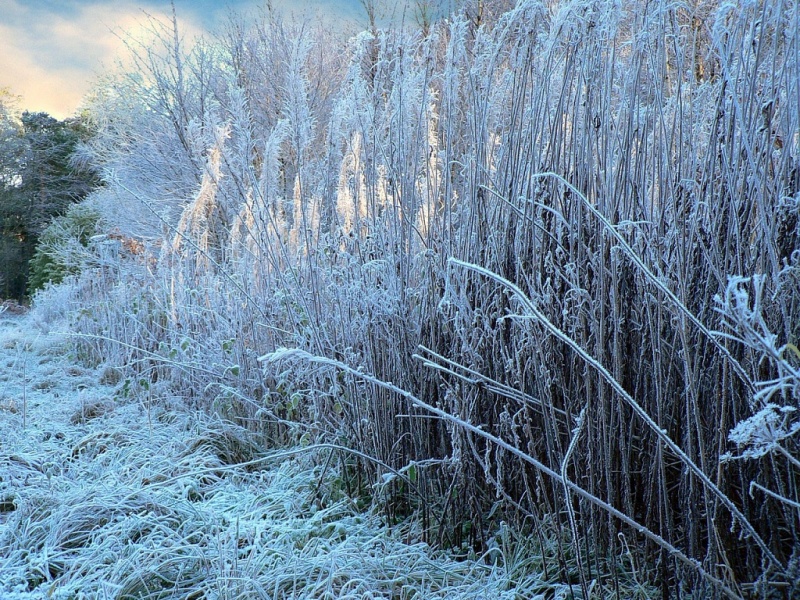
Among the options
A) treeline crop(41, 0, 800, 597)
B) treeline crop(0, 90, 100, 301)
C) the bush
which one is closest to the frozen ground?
treeline crop(41, 0, 800, 597)

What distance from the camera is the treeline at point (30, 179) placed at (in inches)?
628

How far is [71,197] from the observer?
17.3 m

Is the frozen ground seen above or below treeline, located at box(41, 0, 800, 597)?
below

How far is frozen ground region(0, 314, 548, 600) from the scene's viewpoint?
145 cm

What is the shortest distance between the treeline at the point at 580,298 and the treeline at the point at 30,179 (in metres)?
16.3

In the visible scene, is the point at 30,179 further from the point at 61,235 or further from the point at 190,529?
the point at 190,529

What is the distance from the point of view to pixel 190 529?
176 centimetres

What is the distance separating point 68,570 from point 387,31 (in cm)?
195

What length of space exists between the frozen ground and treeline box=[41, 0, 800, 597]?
150 millimetres

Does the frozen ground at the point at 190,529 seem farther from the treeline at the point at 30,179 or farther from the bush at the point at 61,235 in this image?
the treeline at the point at 30,179

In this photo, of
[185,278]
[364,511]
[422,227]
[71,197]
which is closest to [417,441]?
[364,511]

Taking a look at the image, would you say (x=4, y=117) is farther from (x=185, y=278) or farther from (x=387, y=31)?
(x=387, y=31)

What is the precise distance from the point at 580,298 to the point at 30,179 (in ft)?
63.9

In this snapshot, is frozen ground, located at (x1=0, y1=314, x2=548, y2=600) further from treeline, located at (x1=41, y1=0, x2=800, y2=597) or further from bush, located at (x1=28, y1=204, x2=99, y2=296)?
bush, located at (x1=28, y1=204, x2=99, y2=296)
